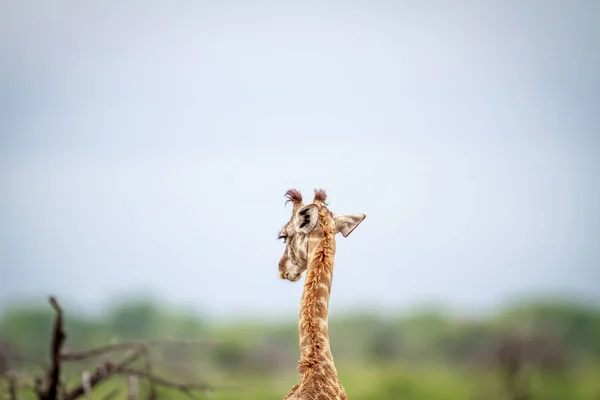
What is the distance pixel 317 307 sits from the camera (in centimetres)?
1030

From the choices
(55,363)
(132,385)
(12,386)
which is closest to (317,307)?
(55,363)

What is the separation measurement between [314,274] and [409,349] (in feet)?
212

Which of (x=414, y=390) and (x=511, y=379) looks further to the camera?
(x=414, y=390)

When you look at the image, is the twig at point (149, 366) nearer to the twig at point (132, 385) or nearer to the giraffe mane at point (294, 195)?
the twig at point (132, 385)

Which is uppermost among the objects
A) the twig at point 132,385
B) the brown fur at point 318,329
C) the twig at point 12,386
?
the twig at point 132,385

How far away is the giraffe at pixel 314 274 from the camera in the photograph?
9984 millimetres

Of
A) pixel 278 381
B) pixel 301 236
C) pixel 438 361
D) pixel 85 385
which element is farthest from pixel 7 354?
pixel 438 361

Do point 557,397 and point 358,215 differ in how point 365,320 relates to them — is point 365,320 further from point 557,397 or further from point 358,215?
point 358,215

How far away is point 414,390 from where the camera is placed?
6147 cm

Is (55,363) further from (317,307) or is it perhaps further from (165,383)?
(317,307)

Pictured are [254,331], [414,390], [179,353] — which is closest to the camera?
[179,353]

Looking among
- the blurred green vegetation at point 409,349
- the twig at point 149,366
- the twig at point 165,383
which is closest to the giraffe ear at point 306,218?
the twig at point 165,383

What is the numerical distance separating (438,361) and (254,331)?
53.1ft

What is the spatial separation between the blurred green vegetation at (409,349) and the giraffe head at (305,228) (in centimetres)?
2639
